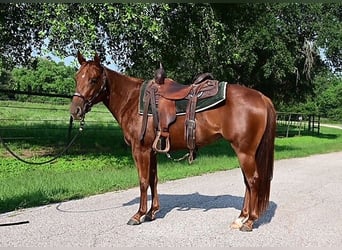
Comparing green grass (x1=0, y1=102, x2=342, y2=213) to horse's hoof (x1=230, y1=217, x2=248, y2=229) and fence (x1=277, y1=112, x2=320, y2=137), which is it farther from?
fence (x1=277, y1=112, x2=320, y2=137)

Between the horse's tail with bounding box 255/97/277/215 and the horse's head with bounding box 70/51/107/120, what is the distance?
2257 millimetres

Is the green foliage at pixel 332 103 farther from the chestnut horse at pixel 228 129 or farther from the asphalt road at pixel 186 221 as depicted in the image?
the chestnut horse at pixel 228 129

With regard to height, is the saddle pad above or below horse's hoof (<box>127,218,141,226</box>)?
above

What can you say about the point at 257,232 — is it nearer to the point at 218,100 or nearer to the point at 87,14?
the point at 218,100

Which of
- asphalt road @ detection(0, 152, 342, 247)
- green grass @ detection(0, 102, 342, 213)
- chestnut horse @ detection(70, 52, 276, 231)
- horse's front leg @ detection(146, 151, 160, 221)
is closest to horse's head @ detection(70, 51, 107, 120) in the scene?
chestnut horse @ detection(70, 52, 276, 231)

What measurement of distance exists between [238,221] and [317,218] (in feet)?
4.47

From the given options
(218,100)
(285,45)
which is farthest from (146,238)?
(285,45)

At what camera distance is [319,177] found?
10.4m

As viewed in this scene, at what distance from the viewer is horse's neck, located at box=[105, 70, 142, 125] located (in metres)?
5.98

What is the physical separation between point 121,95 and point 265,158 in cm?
216

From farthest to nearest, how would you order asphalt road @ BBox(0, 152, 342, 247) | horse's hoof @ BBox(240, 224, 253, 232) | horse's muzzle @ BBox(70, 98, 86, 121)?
1. horse's muzzle @ BBox(70, 98, 86, 121)
2. horse's hoof @ BBox(240, 224, 253, 232)
3. asphalt road @ BBox(0, 152, 342, 247)

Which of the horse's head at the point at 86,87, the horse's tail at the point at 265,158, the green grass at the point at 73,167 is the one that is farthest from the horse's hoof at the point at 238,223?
the green grass at the point at 73,167

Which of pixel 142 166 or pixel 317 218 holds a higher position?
pixel 142 166

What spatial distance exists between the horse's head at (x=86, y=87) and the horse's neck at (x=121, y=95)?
0.29 meters
